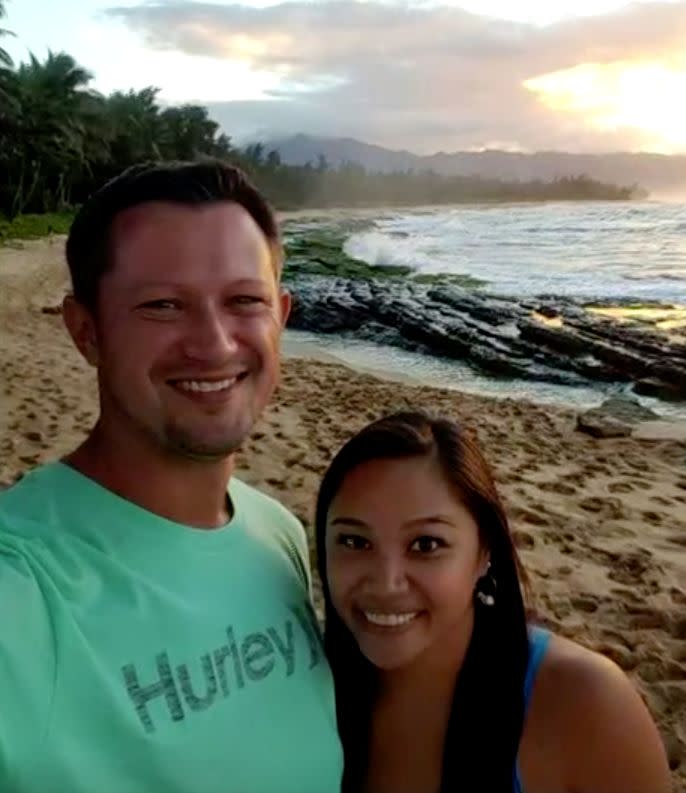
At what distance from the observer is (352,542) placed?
191cm

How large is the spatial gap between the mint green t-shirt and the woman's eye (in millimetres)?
252

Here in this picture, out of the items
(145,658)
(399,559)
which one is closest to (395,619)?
(399,559)

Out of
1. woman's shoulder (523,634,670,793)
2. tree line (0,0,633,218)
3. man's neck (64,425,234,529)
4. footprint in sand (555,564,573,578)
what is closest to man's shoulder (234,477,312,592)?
man's neck (64,425,234,529)

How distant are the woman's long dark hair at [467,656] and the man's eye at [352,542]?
10 cm

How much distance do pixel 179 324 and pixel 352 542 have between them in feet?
1.85

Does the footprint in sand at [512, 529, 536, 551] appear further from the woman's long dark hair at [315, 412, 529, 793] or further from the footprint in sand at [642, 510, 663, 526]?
the woman's long dark hair at [315, 412, 529, 793]

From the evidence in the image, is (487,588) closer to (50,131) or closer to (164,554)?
(164,554)

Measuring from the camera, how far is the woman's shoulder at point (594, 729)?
1752 mm

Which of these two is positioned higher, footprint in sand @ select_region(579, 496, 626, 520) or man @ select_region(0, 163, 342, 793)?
man @ select_region(0, 163, 342, 793)

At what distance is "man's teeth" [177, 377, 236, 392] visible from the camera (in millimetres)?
1644

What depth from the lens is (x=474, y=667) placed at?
193 cm

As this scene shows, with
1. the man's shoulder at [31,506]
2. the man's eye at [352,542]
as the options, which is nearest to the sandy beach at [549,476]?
the man's eye at [352,542]

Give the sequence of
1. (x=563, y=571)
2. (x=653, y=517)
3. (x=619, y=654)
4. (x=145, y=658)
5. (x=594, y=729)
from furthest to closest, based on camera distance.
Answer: (x=653, y=517), (x=563, y=571), (x=619, y=654), (x=594, y=729), (x=145, y=658)

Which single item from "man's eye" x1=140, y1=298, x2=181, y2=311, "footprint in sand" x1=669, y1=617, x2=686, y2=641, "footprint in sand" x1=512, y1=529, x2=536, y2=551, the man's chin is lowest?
"footprint in sand" x1=512, y1=529, x2=536, y2=551
